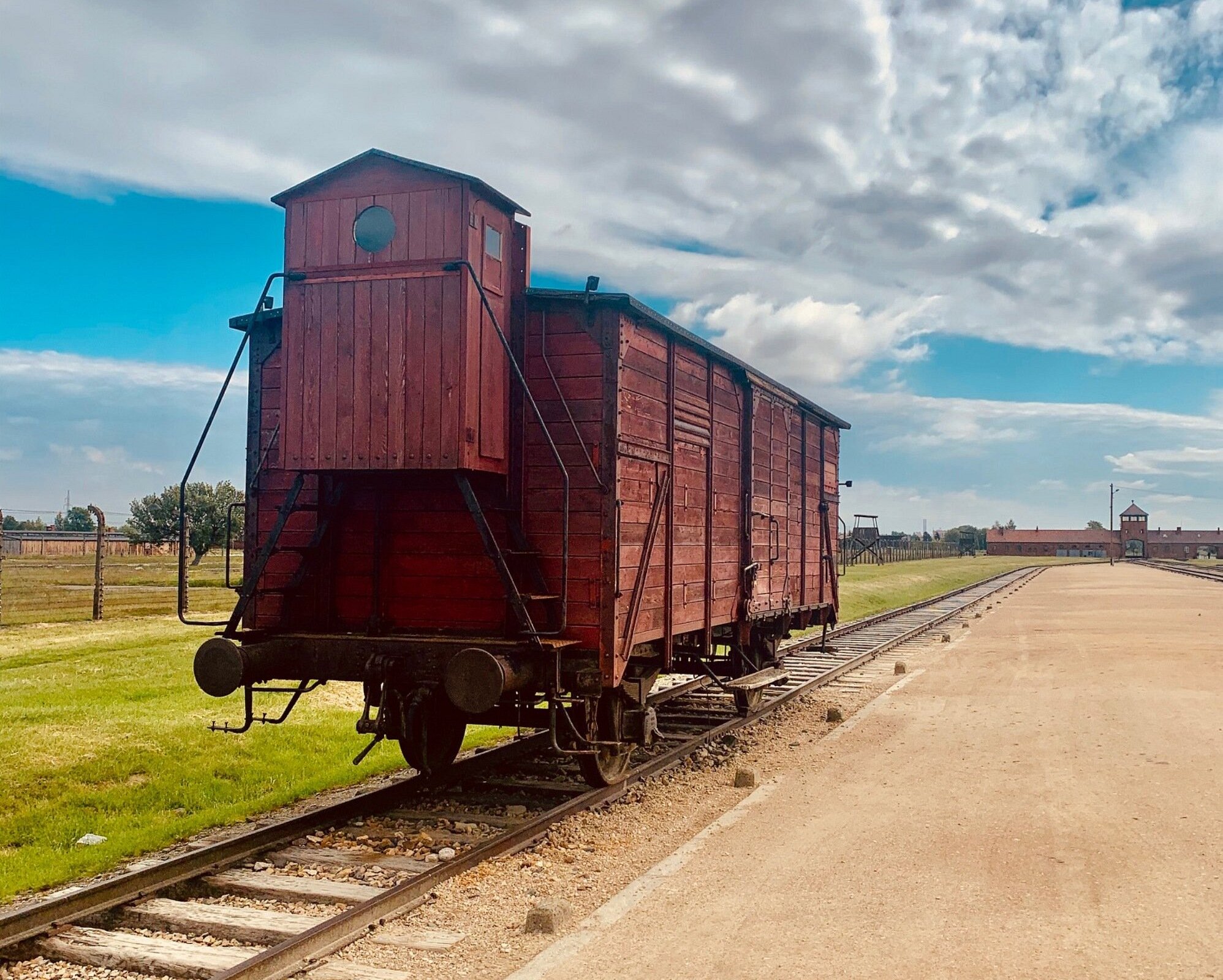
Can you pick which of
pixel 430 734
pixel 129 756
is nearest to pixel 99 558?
pixel 129 756

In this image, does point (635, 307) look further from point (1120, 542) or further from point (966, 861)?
point (1120, 542)

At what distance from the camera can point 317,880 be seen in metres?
5.95

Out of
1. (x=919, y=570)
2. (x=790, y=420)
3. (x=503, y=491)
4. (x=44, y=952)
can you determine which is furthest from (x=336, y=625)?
(x=919, y=570)

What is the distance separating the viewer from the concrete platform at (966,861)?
194 inches

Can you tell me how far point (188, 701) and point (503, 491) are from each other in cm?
586

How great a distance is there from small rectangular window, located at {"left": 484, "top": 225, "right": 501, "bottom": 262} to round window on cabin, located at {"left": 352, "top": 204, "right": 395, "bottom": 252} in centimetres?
64

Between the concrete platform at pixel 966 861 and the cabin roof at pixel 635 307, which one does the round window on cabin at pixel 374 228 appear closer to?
the cabin roof at pixel 635 307

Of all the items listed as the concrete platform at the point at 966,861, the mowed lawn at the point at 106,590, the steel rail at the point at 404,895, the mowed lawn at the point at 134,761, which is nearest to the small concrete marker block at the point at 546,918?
the concrete platform at the point at 966,861

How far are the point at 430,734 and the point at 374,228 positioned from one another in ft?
12.6

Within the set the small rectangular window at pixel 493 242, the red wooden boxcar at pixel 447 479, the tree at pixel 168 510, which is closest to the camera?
the red wooden boxcar at pixel 447 479

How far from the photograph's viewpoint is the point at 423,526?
7555mm

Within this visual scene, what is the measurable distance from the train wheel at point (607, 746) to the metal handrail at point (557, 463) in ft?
3.16

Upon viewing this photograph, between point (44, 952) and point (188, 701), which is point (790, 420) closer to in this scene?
point (188, 701)

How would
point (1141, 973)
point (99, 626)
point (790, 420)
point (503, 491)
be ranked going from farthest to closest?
point (99, 626) < point (790, 420) < point (503, 491) < point (1141, 973)
